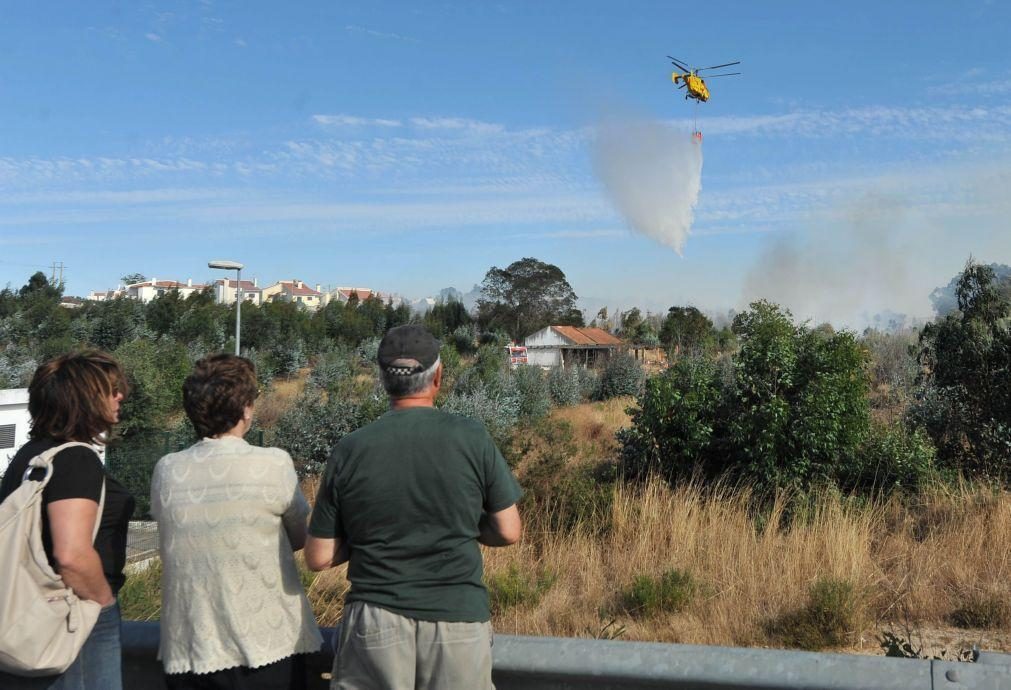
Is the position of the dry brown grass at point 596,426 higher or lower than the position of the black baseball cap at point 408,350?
lower

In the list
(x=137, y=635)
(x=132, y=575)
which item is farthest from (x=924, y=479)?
(x=137, y=635)

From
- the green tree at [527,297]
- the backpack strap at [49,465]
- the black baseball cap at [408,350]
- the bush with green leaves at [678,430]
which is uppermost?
the green tree at [527,297]

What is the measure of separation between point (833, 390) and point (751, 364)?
940 mm

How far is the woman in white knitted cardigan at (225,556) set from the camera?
2654 millimetres

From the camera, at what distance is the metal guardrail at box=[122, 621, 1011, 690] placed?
2459 mm

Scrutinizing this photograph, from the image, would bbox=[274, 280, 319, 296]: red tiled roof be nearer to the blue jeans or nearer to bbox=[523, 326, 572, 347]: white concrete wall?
bbox=[523, 326, 572, 347]: white concrete wall

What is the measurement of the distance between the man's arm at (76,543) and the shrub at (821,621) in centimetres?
375

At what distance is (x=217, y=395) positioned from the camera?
8.92 ft

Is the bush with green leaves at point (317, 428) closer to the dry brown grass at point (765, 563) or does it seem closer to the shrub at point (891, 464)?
the dry brown grass at point (765, 563)

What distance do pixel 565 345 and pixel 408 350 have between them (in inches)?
2010

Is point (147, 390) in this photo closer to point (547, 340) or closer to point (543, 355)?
point (543, 355)

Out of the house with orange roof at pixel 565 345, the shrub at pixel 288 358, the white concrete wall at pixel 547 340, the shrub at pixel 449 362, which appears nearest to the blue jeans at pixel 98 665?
the shrub at pixel 449 362

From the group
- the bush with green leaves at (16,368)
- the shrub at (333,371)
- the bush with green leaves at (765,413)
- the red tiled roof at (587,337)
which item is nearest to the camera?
the bush with green leaves at (765,413)

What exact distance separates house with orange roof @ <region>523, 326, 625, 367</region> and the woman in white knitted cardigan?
Result: 46343 mm
